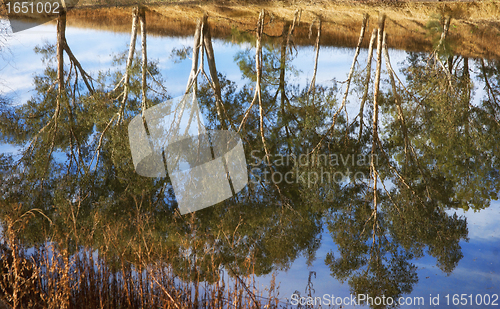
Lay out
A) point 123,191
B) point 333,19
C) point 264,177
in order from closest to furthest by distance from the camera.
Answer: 1. point 123,191
2. point 264,177
3. point 333,19

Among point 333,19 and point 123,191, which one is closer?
point 123,191

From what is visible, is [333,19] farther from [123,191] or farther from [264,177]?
[123,191]

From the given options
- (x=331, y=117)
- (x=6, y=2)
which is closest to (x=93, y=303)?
(x=331, y=117)

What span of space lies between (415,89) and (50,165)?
8.69m

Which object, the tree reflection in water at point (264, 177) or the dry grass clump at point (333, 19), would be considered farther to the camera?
the dry grass clump at point (333, 19)

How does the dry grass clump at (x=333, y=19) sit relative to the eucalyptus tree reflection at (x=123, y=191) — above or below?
above

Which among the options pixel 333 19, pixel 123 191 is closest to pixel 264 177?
pixel 123 191

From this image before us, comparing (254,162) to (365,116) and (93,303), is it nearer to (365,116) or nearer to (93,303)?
(365,116)

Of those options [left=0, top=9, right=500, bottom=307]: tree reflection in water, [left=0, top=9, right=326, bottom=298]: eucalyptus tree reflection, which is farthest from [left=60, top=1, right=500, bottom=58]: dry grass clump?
[left=0, top=9, right=326, bottom=298]: eucalyptus tree reflection

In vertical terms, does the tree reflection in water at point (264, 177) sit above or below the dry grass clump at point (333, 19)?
below

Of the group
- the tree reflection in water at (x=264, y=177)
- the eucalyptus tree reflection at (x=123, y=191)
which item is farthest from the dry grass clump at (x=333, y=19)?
the eucalyptus tree reflection at (x=123, y=191)

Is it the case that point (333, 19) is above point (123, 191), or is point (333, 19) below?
above

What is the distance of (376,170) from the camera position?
691 centimetres

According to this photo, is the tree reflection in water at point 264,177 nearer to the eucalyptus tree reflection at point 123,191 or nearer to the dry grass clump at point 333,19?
the eucalyptus tree reflection at point 123,191
